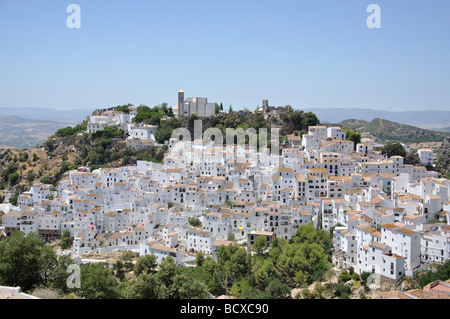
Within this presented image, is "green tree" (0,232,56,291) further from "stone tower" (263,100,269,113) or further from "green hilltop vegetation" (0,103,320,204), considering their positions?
"stone tower" (263,100,269,113)

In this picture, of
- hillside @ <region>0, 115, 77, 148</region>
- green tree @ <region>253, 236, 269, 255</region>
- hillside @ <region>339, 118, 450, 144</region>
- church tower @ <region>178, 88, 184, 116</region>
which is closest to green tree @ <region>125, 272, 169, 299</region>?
green tree @ <region>253, 236, 269, 255</region>

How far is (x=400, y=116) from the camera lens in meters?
67.8

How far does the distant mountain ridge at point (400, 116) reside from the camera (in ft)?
203

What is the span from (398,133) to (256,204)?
3555cm

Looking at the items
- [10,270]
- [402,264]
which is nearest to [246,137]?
[402,264]

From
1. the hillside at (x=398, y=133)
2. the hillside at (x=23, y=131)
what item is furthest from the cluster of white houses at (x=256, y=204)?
the hillside at (x=23, y=131)

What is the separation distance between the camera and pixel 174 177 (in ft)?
72.5

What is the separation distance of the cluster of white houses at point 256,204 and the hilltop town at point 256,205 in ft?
0.15

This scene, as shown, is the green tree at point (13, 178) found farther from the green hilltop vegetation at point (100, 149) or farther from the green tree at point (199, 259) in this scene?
the green tree at point (199, 259)

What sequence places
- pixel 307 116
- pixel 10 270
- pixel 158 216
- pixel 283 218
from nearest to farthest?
1. pixel 10 270
2. pixel 283 218
3. pixel 158 216
4. pixel 307 116

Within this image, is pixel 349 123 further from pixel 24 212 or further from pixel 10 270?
pixel 10 270

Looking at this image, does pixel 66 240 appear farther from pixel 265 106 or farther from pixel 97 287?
pixel 265 106

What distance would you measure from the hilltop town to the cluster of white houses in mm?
46

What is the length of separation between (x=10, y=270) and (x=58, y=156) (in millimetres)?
21333
